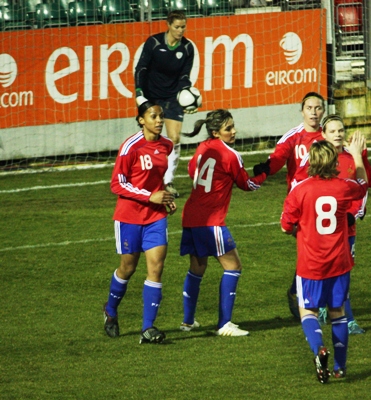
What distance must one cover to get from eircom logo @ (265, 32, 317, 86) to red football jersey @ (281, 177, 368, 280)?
996 cm

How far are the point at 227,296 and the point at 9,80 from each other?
827cm

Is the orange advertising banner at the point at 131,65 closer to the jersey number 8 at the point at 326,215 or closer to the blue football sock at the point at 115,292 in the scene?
the blue football sock at the point at 115,292

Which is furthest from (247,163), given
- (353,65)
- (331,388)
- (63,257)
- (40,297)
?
(331,388)

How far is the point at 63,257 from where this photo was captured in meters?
10.1

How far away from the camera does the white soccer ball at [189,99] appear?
38.9 ft

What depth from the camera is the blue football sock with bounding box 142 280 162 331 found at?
719 cm

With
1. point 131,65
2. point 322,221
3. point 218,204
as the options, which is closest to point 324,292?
point 322,221

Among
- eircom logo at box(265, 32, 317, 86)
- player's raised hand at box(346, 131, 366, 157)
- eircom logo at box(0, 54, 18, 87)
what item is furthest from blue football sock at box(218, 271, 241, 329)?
eircom logo at box(265, 32, 317, 86)

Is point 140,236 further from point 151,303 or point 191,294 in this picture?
point 191,294

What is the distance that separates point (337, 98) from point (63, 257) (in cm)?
764

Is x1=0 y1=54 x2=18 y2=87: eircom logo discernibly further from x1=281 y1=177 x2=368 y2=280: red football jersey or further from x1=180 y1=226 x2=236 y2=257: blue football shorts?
x1=281 y1=177 x2=368 y2=280: red football jersey

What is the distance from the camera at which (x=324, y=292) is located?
6.13 m

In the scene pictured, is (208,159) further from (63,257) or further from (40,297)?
(63,257)

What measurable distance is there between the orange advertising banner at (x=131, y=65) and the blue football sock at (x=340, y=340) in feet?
31.3
